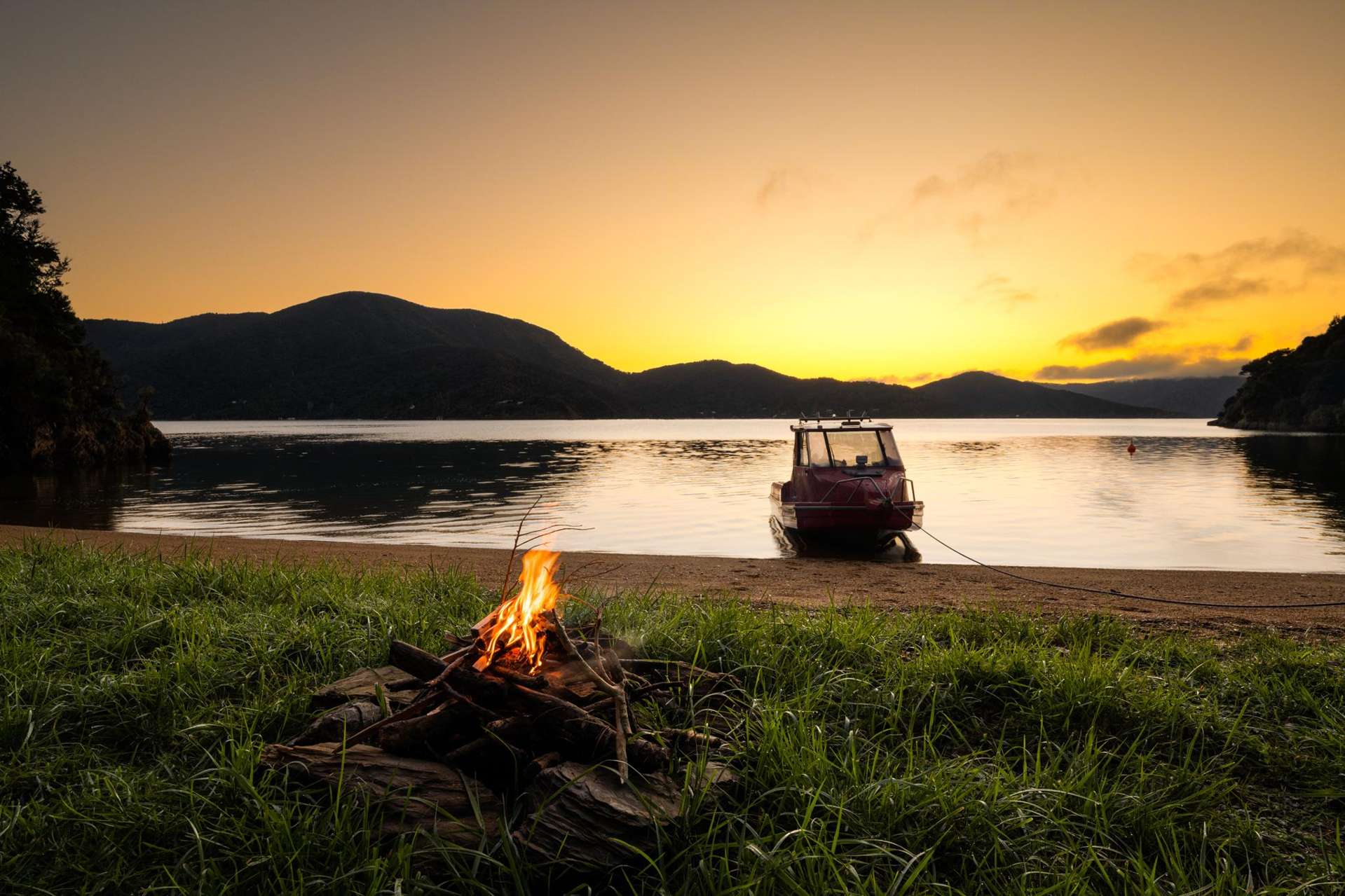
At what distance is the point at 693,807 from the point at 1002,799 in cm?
135

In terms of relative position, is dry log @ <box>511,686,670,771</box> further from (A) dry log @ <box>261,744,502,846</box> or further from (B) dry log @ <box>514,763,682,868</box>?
(A) dry log @ <box>261,744,502,846</box>

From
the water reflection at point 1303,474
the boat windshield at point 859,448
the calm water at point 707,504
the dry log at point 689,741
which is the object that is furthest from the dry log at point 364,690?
the water reflection at point 1303,474

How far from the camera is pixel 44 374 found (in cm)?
4394

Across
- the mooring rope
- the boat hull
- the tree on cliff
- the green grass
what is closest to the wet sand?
the mooring rope

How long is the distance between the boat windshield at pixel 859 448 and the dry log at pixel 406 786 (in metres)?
15.3

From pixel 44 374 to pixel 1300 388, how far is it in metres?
163

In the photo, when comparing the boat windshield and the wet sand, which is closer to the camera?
the wet sand

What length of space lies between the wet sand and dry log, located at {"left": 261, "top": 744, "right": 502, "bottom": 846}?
148 inches

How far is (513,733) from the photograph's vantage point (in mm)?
3223

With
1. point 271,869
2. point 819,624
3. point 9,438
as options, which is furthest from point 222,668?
point 9,438

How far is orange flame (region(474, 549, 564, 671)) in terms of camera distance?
366 cm

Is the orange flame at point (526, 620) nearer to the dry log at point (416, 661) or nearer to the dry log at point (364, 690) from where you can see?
the dry log at point (416, 661)

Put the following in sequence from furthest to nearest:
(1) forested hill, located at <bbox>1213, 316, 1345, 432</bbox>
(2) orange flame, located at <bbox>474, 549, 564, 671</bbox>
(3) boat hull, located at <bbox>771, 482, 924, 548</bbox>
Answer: (1) forested hill, located at <bbox>1213, 316, 1345, 432</bbox>
(3) boat hull, located at <bbox>771, 482, 924, 548</bbox>
(2) orange flame, located at <bbox>474, 549, 564, 671</bbox>

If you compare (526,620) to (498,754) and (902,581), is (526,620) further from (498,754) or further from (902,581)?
(902,581)
